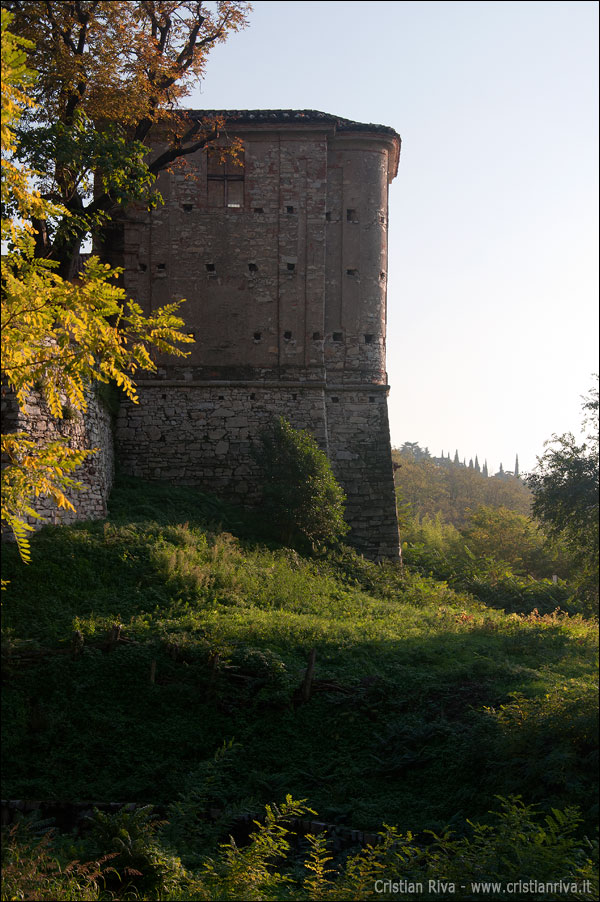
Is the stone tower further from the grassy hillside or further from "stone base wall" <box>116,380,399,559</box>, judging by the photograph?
the grassy hillside

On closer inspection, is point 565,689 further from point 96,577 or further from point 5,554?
point 5,554

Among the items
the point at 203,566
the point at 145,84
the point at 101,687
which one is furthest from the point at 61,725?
the point at 145,84

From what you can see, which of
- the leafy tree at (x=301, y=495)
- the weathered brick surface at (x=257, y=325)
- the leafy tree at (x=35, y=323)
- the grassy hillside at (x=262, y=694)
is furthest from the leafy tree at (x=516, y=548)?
the leafy tree at (x=35, y=323)

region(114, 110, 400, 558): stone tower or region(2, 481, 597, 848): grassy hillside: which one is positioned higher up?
region(114, 110, 400, 558): stone tower

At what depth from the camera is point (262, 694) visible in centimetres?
1020

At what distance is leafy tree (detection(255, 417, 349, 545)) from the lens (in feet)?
58.7

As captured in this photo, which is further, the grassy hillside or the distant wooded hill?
the distant wooded hill

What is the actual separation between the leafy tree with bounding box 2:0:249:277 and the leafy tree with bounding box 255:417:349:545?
20.6 ft

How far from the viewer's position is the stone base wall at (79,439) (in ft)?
44.5

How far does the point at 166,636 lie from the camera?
11070 millimetres

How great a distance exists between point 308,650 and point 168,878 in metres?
5.51

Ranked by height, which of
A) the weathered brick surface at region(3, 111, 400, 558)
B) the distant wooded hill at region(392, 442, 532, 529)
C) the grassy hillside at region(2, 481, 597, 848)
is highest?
the weathered brick surface at region(3, 111, 400, 558)

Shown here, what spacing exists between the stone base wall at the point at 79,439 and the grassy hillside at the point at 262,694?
0.52 meters

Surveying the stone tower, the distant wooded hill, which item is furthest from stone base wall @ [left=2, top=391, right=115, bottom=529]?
the distant wooded hill
